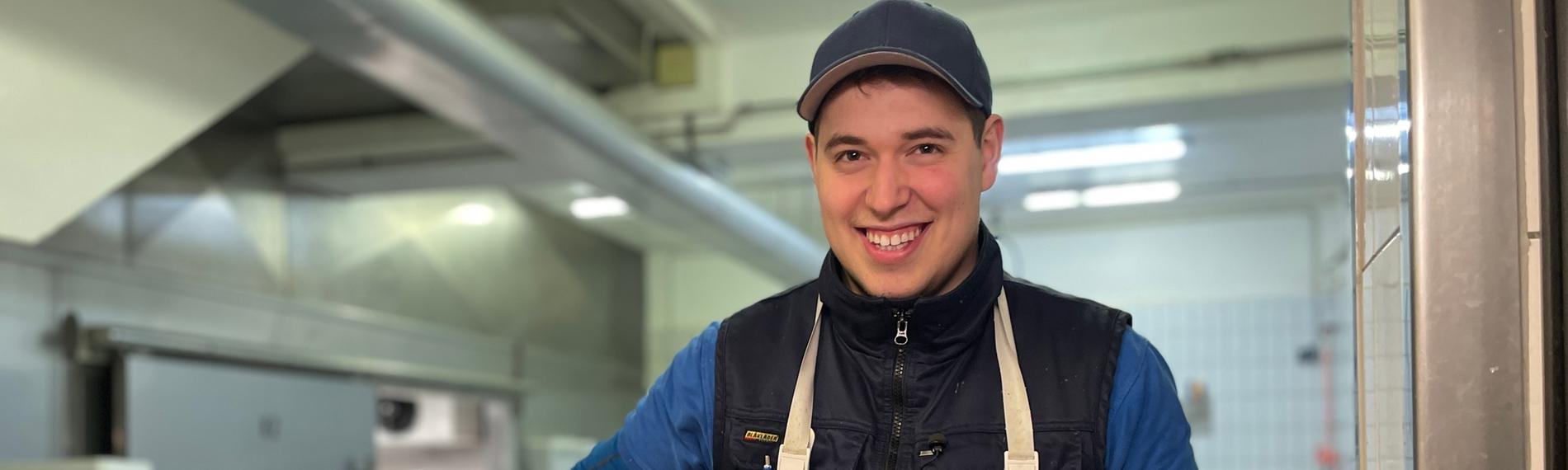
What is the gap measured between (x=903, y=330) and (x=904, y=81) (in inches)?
9.0

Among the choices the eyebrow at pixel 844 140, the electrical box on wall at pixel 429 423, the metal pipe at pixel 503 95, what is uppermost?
the metal pipe at pixel 503 95

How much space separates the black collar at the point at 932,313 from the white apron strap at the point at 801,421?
0.05m

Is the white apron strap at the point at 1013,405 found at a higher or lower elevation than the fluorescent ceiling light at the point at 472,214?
lower

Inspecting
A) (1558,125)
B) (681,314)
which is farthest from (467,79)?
(681,314)

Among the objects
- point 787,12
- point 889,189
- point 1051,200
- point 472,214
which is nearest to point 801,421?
point 889,189

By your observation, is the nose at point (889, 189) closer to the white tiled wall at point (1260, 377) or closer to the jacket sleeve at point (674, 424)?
the jacket sleeve at point (674, 424)

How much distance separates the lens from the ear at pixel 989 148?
4.38 ft

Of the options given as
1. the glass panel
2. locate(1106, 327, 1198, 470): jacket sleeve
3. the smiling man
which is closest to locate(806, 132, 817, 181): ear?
the smiling man

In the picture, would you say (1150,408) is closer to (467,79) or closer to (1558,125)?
(1558,125)

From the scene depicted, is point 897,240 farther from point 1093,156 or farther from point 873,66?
point 1093,156

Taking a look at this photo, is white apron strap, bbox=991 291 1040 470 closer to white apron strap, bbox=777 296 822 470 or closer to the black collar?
the black collar

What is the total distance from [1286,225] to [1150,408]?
25.3ft

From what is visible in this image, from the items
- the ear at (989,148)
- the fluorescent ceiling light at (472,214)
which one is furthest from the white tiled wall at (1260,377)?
the ear at (989,148)

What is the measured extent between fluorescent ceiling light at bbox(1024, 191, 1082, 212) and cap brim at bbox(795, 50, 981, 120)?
646cm
